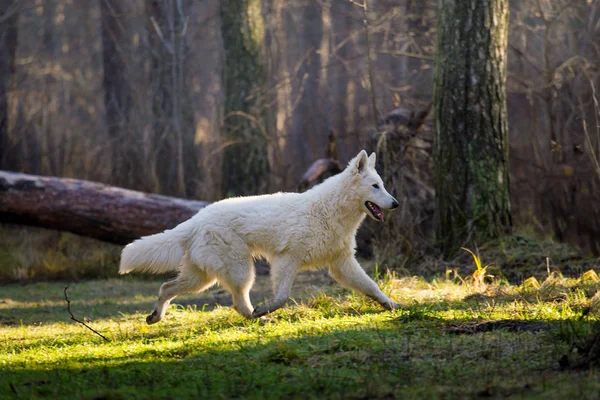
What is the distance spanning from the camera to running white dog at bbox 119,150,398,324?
24.0ft

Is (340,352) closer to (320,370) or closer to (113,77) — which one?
(320,370)

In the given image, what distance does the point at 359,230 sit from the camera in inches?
493

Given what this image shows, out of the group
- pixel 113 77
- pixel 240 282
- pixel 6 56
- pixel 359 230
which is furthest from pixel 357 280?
pixel 113 77

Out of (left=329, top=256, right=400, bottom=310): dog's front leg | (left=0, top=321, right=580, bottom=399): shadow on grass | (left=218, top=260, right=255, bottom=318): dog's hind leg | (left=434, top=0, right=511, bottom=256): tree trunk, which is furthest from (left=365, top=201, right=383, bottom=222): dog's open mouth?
(left=434, top=0, right=511, bottom=256): tree trunk

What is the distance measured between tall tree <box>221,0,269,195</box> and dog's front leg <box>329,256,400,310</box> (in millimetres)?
7008

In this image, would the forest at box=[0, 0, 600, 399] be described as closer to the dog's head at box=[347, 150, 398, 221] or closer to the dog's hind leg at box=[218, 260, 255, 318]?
the dog's hind leg at box=[218, 260, 255, 318]

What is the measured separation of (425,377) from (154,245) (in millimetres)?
3644

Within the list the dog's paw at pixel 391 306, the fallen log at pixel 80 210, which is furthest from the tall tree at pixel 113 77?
the dog's paw at pixel 391 306

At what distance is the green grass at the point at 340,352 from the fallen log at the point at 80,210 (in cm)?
404

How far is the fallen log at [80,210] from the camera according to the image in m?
12.1

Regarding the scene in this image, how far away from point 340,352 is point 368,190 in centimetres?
267

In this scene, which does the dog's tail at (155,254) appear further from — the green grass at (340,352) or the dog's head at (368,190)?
the dog's head at (368,190)

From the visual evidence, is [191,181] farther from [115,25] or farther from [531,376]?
[531,376]

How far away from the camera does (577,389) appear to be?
163 inches
